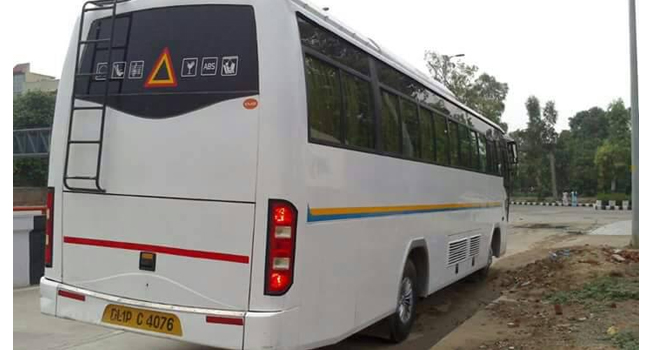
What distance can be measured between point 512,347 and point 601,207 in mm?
39400

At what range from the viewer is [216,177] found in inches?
161

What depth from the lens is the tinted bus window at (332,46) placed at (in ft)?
14.4

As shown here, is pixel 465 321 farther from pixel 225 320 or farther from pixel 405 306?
pixel 225 320

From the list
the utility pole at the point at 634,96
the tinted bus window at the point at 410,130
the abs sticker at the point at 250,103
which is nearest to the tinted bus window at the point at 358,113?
the tinted bus window at the point at 410,130

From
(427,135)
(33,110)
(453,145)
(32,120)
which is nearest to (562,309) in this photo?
(453,145)

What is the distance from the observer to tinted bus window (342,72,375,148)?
489 centimetres

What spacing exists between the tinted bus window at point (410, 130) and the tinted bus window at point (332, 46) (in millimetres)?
1040

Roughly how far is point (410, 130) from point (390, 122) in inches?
25.1

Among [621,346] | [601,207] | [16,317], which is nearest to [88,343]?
[16,317]

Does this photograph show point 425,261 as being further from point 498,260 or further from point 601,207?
point 601,207

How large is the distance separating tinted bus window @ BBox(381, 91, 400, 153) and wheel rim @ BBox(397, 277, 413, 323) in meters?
1.58

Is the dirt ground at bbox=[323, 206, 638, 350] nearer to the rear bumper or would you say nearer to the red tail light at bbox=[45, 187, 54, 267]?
the rear bumper

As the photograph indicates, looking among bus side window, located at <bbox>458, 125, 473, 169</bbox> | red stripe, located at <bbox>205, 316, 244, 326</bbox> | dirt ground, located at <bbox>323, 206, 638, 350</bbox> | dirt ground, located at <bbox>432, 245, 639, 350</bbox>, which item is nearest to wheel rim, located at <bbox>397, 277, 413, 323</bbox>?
dirt ground, located at <bbox>323, 206, 638, 350</bbox>

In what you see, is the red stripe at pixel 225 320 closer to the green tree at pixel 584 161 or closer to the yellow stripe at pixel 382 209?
the yellow stripe at pixel 382 209
